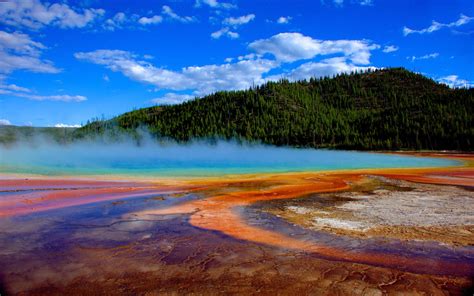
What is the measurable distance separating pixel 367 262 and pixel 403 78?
159 m

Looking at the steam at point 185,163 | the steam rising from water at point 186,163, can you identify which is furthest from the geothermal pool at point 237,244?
the steam rising from water at point 186,163

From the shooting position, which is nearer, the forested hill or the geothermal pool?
the geothermal pool

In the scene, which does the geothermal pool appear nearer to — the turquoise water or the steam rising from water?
the turquoise water

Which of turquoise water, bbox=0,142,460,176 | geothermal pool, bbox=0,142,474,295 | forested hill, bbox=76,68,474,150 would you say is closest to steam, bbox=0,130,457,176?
turquoise water, bbox=0,142,460,176

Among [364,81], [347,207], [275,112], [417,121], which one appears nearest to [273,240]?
[347,207]

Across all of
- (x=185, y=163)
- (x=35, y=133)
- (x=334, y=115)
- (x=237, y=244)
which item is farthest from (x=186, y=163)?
(x=35, y=133)

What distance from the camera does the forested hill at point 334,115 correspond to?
78.5m

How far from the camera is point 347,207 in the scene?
1014 cm

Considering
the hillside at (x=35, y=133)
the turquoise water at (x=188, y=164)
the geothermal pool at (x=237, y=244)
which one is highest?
the hillside at (x=35, y=133)

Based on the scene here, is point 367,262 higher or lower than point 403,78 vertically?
lower

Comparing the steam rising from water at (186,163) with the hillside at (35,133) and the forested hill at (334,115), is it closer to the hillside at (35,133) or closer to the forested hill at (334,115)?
the forested hill at (334,115)

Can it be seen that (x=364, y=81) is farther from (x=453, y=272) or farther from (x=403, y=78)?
(x=453, y=272)

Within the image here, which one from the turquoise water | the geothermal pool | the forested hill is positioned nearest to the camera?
the geothermal pool

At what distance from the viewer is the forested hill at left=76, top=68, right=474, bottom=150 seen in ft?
258
